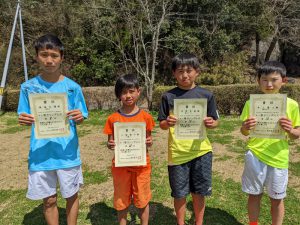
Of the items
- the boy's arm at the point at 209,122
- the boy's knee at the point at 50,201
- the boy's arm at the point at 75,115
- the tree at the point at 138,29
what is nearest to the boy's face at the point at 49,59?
the boy's arm at the point at 75,115

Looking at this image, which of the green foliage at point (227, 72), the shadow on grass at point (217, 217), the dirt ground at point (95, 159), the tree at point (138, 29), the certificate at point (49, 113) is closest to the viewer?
the certificate at point (49, 113)

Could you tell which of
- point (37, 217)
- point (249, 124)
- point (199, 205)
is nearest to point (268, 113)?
point (249, 124)

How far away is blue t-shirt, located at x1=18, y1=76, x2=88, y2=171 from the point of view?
8.32 ft

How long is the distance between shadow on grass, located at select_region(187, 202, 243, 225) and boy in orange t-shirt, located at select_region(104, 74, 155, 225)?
86 centimetres

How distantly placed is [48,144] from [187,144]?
47.3 inches

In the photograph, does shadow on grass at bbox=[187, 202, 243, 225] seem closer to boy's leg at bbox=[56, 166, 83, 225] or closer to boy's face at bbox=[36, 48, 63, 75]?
boy's leg at bbox=[56, 166, 83, 225]

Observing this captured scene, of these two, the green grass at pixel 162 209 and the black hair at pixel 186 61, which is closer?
Result: the black hair at pixel 186 61

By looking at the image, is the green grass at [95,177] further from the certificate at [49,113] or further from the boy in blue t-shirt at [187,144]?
the certificate at [49,113]

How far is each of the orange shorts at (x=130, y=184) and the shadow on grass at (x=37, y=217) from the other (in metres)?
0.94

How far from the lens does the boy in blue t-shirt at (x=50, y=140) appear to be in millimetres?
2502

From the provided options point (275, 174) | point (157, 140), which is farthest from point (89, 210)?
point (157, 140)

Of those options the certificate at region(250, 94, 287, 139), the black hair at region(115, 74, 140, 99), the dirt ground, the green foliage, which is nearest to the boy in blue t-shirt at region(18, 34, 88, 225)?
the black hair at region(115, 74, 140, 99)

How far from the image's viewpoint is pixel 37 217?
3.44m

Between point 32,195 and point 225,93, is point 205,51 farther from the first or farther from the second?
point 32,195
